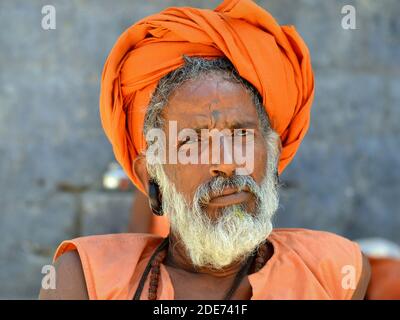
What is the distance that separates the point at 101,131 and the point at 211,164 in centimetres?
275

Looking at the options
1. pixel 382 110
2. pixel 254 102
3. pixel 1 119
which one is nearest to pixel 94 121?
pixel 1 119

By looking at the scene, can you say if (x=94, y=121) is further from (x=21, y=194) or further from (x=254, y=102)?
(x=254, y=102)

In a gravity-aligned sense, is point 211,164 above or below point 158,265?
above

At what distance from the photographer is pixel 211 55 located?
3248 millimetres

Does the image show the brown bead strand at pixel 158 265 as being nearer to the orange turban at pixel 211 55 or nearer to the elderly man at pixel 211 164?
the elderly man at pixel 211 164

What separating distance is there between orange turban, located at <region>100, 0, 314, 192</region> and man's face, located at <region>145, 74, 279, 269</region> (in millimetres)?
103

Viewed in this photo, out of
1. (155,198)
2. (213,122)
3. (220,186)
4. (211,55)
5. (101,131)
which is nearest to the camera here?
(220,186)

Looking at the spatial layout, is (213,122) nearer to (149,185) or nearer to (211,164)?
(211,164)

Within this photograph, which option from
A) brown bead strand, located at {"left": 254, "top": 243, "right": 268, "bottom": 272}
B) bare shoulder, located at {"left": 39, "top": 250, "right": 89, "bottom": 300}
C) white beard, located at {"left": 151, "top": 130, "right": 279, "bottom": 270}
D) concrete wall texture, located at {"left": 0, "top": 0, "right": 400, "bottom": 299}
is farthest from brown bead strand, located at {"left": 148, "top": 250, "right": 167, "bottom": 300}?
concrete wall texture, located at {"left": 0, "top": 0, "right": 400, "bottom": 299}

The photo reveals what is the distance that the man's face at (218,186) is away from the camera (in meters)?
3.02

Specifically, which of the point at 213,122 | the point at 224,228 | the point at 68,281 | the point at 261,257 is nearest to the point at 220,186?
the point at 224,228

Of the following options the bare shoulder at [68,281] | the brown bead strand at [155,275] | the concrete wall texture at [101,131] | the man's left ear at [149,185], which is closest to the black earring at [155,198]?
the man's left ear at [149,185]

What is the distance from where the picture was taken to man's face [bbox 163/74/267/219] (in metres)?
3.06

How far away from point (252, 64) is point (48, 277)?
106cm
